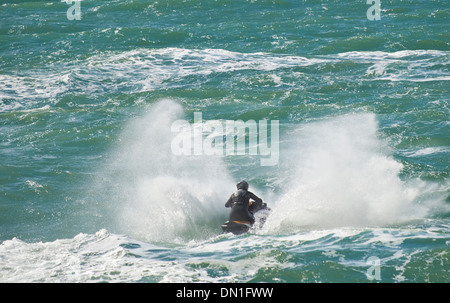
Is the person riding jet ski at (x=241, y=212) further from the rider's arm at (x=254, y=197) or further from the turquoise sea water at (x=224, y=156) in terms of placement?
the turquoise sea water at (x=224, y=156)

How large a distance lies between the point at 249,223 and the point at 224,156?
7.50 meters

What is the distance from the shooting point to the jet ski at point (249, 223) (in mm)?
15117

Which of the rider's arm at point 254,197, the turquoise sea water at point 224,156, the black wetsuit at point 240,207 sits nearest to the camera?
the turquoise sea water at point 224,156

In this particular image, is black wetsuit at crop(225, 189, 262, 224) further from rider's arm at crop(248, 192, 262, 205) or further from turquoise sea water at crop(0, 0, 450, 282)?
turquoise sea water at crop(0, 0, 450, 282)

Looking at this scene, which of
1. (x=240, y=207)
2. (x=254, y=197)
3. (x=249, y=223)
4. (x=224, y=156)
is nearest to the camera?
(x=249, y=223)

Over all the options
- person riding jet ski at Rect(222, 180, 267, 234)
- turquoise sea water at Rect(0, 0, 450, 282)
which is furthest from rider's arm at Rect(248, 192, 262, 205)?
turquoise sea water at Rect(0, 0, 450, 282)

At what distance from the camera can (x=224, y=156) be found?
22.6m

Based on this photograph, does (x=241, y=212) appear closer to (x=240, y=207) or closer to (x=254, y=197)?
(x=240, y=207)

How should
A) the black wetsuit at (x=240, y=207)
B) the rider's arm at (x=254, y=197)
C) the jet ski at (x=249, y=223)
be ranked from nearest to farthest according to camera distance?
1. the jet ski at (x=249, y=223)
2. the black wetsuit at (x=240, y=207)
3. the rider's arm at (x=254, y=197)

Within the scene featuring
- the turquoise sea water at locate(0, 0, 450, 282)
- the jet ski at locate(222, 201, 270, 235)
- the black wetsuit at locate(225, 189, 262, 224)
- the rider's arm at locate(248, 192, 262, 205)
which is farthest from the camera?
the rider's arm at locate(248, 192, 262, 205)

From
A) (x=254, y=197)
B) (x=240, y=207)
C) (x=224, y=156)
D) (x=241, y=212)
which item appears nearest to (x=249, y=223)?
(x=241, y=212)

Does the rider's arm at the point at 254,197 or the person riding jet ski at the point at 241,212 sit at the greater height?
the rider's arm at the point at 254,197

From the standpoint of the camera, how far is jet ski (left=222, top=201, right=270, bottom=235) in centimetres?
1512

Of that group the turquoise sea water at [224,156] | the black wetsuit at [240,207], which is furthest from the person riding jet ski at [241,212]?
the turquoise sea water at [224,156]
